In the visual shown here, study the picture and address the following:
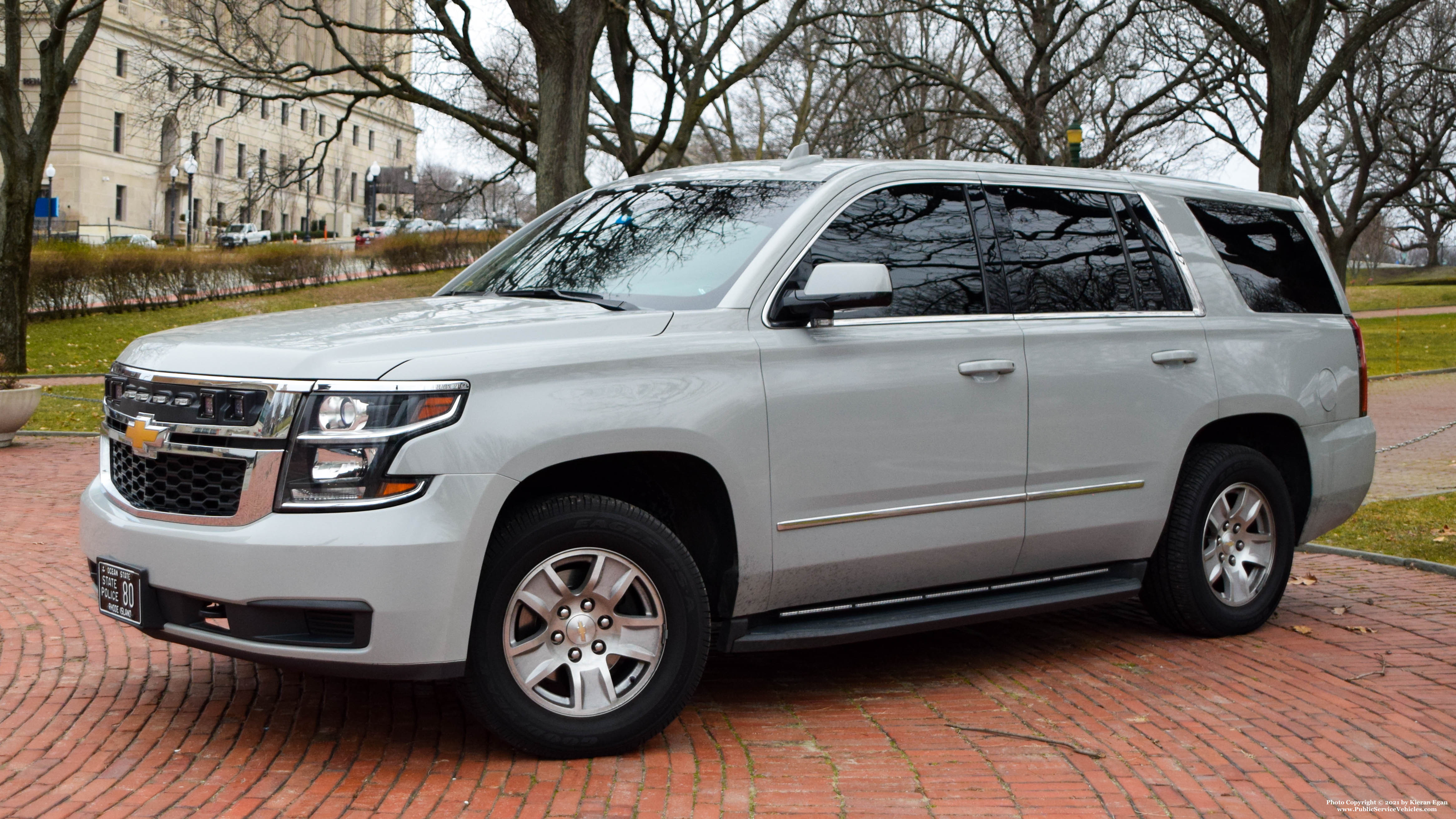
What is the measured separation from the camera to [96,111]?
7094 cm

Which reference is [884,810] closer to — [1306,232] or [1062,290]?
[1062,290]

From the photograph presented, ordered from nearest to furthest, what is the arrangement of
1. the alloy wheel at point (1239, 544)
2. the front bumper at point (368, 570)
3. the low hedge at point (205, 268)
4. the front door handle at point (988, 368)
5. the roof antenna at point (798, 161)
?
the front bumper at point (368, 570), the front door handle at point (988, 368), the roof antenna at point (798, 161), the alloy wheel at point (1239, 544), the low hedge at point (205, 268)

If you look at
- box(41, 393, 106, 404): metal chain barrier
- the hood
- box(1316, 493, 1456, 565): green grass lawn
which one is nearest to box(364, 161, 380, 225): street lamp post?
box(41, 393, 106, 404): metal chain barrier

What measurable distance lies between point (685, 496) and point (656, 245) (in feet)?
3.30

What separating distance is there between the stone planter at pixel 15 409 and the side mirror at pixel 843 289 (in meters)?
10.3

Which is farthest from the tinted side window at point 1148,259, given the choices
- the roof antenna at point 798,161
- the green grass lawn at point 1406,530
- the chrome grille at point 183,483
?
the chrome grille at point 183,483

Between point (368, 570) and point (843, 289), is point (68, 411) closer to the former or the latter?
point (368, 570)

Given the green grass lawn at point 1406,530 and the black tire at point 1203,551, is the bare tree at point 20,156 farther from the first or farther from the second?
the black tire at point 1203,551

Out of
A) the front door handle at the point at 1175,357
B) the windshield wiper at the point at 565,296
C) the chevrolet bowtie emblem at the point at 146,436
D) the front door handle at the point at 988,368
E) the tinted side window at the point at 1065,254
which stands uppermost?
the tinted side window at the point at 1065,254

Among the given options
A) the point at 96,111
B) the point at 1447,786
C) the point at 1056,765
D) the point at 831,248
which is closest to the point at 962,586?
the point at 1056,765

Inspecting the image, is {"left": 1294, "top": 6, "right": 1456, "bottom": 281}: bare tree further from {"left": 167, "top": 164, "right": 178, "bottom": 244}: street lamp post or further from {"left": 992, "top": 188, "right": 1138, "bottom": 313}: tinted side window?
{"left": 167, "top": 164, "right": 178, "bottom": 244}: street lamp post

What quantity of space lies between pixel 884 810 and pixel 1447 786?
188 centimetres

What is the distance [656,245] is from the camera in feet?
16.5

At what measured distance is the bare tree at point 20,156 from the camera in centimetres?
2011
